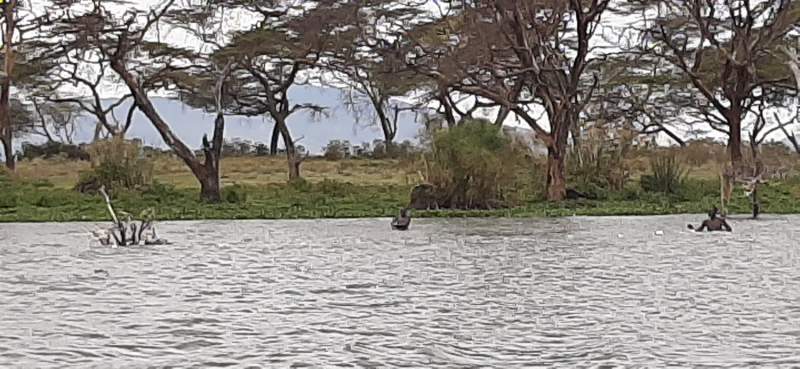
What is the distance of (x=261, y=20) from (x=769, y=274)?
17.9 meters

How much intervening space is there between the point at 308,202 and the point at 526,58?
458 centimetres

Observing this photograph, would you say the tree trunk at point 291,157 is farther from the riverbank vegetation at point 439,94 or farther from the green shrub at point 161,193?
the green shrub at point 161,193

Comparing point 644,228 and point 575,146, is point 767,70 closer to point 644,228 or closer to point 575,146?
Answer: point 575,146

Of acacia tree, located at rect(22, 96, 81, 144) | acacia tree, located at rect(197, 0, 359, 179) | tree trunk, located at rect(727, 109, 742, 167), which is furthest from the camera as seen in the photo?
acacia tree, located at rect(22, 96, 81, 144)

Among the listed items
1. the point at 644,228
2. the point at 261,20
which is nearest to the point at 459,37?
the point at 261,20

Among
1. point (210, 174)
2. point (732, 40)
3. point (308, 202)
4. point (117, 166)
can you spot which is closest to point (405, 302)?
point (308, 202)

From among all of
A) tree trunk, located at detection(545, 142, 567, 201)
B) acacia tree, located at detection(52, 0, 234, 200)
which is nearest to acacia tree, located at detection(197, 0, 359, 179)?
acacia tree, located at detection(52, 0, 234, 200)

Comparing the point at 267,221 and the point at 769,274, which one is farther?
the point at 267,221

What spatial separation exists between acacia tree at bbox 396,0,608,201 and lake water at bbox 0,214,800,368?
21.8ft

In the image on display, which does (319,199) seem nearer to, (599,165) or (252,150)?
(599,165)

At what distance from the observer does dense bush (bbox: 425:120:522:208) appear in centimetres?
1692

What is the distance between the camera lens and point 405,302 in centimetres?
704

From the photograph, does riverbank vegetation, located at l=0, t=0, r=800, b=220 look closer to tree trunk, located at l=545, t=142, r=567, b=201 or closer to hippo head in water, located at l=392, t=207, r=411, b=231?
tree trunk, located at l=545, t=142, r=567, b=201

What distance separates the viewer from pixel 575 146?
20422 mm
